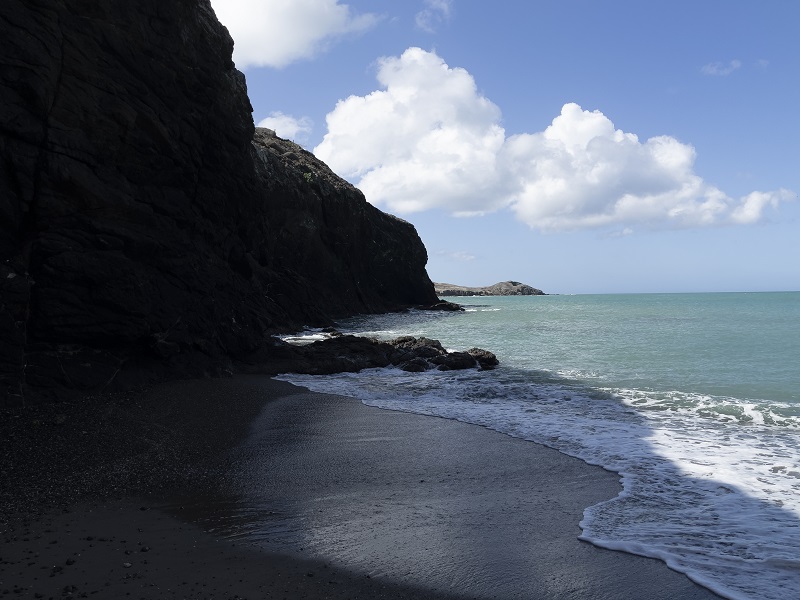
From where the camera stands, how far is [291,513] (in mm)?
6172

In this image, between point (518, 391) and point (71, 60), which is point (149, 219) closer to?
point (71, 60)

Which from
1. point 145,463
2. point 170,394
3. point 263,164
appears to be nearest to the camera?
point 145,463

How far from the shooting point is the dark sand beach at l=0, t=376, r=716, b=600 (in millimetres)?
4602

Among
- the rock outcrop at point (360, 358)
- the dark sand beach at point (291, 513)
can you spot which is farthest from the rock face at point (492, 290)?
the dark sand beach at point (291, 513)

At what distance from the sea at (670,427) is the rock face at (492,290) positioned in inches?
4593

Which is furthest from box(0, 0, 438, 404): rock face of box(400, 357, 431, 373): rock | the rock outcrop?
box(400, 357, 431, 373): rock

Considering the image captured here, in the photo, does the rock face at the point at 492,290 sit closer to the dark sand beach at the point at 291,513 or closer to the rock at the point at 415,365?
the rock at the point at 415,365

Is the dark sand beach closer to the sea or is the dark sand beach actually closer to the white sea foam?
the white sea foam

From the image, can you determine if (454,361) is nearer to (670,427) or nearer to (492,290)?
(670,427)

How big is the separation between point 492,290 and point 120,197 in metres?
149

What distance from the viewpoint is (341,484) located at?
23.7ft

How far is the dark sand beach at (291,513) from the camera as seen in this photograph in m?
4.60

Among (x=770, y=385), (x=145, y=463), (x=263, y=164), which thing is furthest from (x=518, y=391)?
(x=263, y=164)

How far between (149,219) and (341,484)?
404 inches
